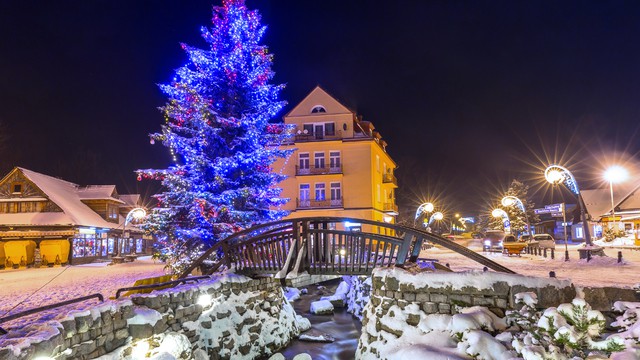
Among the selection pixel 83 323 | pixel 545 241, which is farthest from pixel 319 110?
pixel 83 323

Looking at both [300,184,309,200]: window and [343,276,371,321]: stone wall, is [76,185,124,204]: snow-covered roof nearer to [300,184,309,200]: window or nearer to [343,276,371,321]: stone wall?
[300,184,309,200]: window

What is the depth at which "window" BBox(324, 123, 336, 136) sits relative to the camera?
118 feet

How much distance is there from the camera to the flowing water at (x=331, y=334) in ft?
39.2

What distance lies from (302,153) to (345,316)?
20.9 meters

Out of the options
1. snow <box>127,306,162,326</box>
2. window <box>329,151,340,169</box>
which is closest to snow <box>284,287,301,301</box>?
snow <box>127,306,162,326</box>

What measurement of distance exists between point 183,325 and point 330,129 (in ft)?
93.6

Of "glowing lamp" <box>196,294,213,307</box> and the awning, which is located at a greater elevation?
the awning

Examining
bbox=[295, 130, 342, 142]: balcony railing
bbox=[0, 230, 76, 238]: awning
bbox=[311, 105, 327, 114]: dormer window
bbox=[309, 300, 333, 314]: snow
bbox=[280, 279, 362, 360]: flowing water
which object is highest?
bbox=[311, 105, 327, 114]: dormer window

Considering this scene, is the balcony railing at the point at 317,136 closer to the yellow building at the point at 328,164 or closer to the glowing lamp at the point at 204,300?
the yellow building at the point at 328,164

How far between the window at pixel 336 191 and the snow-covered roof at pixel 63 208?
61.5 feet

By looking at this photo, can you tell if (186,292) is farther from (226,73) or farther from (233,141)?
(226,73)

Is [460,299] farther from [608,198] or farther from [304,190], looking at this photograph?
[608,198]

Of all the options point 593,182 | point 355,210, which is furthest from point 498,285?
point 593,182

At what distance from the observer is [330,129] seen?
1416 inches
